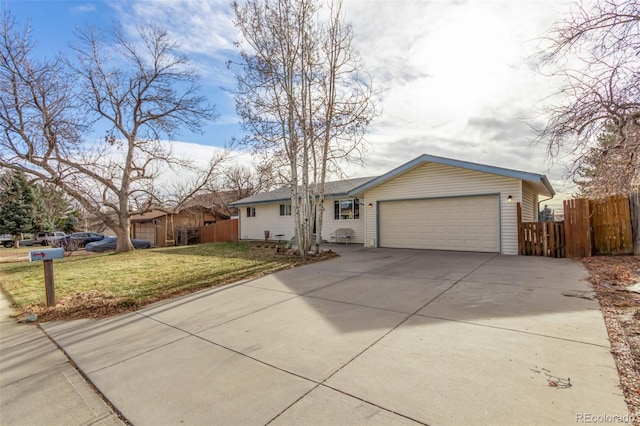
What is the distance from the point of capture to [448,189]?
11742 millimetres

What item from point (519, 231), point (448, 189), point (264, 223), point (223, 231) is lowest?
point (223, 231)

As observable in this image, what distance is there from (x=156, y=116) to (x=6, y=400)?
59.3ft

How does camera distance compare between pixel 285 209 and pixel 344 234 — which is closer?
pixel 344 234

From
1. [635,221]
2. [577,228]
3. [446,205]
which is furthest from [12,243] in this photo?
[635,221]

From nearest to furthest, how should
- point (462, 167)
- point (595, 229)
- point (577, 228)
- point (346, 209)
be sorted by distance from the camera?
point (577, 228) → point (595, 229) → point (462, 167) → point (346, 209)

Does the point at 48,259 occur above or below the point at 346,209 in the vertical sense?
below

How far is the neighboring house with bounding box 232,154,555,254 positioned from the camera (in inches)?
417

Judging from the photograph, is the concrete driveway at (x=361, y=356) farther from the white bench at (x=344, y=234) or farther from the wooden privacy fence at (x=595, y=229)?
the white bench at (x=344, y=234)

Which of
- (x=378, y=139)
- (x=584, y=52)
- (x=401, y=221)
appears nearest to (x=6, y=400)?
(x=584, y=52)

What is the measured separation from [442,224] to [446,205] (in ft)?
2.48

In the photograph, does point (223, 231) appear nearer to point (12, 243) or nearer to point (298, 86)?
point (298, 86)

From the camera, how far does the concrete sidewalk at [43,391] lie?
8.15ft

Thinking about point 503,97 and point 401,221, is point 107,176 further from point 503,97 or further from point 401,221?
point 503,97

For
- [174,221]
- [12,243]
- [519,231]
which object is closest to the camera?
[519,231]
